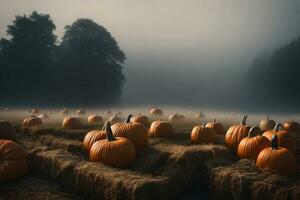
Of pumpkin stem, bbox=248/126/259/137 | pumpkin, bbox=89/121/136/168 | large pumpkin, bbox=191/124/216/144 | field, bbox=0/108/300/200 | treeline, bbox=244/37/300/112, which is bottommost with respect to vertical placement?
field, bbox=0/108/300/200

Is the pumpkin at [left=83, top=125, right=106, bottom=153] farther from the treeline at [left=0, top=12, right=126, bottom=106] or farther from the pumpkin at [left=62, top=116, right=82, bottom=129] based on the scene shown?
the treeline at [left=0, top=12, right=126, bottom=106]

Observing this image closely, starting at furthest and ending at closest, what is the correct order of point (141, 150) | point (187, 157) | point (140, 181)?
point (141, 150) → point (187, 157) → point (140, 181)

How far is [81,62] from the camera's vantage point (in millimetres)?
46312

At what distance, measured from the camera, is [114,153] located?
8.50m

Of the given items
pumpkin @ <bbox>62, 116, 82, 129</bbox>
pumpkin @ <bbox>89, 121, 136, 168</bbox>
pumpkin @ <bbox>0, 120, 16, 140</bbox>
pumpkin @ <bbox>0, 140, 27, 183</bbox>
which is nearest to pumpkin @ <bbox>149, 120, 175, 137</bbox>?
pumpkin @ <bbox>89, 121, 136, 168</bbox>

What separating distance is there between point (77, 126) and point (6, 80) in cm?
3014

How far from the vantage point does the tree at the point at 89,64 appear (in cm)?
4491

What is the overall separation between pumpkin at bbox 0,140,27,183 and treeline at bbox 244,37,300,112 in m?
29.5

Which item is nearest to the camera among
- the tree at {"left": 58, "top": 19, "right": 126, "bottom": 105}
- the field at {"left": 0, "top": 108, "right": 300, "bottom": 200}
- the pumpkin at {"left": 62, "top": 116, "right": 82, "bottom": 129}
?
the field at {"left": 0, "top": 108, "right": 300, "bottom": 200}

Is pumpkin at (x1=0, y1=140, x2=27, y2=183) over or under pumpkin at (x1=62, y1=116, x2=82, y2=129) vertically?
under

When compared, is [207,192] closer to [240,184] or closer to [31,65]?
[240,184]

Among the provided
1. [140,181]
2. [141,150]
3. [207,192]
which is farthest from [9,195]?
[207,192]

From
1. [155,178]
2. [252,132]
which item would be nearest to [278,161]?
[252,132]

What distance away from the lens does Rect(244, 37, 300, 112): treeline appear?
3650 cm
